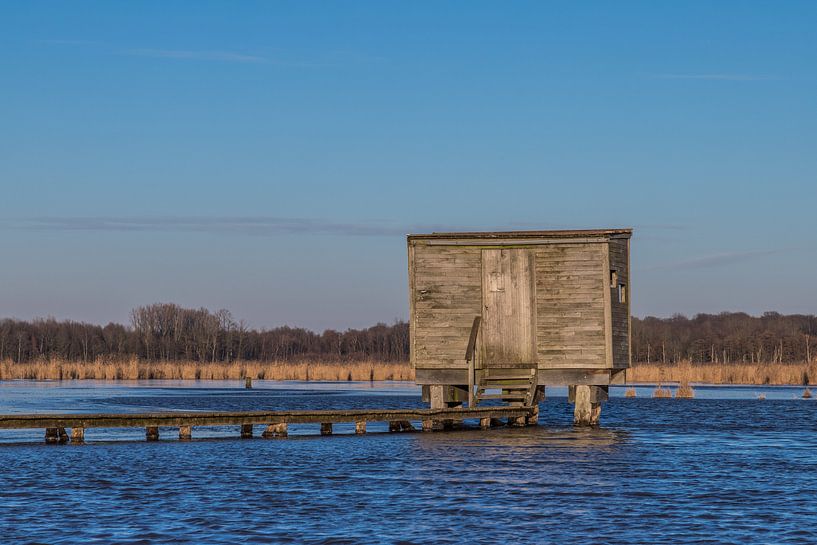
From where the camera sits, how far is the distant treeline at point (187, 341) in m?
130

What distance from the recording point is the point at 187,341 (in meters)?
134

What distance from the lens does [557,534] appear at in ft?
51.4

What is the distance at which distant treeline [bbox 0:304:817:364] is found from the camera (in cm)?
11912

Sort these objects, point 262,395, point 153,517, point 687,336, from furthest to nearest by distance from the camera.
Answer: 1. point 687,336
2. point 262,395
3. point 153,517

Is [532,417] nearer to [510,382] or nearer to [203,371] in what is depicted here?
[510,382]

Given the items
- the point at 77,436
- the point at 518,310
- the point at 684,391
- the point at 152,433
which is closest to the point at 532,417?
the point at 518,310

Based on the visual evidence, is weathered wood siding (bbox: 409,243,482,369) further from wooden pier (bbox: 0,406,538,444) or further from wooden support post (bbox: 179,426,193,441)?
wooden support post (bbox: 179,426,193,441)

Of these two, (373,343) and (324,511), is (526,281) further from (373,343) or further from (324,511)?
(373,343)

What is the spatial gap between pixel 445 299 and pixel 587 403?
5291 mm

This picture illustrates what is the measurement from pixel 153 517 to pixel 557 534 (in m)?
5.88

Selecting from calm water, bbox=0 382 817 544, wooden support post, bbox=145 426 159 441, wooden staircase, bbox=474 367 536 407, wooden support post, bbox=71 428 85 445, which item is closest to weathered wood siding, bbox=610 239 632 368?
calm water, bbox=0 382 817 544

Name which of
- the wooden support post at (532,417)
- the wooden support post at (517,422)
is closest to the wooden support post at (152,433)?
the wooden support post at (517,422)

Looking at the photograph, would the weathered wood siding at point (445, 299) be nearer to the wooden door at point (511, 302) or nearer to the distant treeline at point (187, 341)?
the wooden door at point (511, 302)

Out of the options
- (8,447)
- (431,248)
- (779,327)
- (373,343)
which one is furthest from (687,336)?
(8,447)
